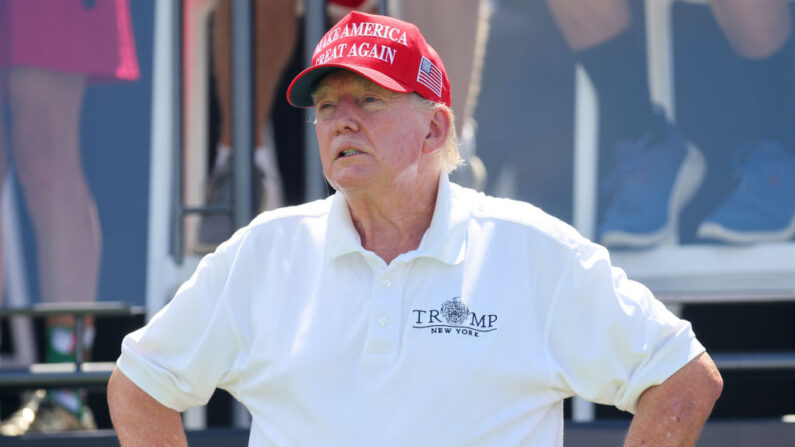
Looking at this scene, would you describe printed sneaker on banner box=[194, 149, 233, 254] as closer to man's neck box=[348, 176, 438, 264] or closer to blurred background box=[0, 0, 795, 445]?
blurred background box=[0, 0, 795, 445]

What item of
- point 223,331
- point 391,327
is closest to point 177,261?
point 223,331

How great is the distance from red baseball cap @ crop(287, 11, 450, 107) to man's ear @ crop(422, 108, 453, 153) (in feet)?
0.15

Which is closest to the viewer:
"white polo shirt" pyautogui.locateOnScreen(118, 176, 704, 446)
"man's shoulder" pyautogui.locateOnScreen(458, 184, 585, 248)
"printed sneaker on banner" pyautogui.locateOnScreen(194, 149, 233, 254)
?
"white polo shirt" pyautogui.locateOnScreen(118, 176, 704, 446)

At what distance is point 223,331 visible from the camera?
2131 millimetres

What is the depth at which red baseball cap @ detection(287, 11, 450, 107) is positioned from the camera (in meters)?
2.11

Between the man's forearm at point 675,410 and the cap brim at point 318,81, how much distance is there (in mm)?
749

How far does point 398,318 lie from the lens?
2021 millimetres

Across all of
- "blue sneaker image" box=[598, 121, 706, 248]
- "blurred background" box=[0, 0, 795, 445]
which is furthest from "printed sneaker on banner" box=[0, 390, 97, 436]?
"blue sneaker image" box=[598, 121, 706, 248]

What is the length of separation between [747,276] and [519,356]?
5.38ft

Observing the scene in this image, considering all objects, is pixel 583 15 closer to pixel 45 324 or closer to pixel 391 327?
pixel 391 327

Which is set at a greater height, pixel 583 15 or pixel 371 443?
pixel 583 15

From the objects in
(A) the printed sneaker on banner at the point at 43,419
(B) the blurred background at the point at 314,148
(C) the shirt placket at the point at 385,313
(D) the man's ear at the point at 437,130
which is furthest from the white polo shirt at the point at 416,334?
(A) the printed sneaker on banner at the point at 43,419

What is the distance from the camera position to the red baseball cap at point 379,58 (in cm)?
211

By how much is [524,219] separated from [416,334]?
325mm
